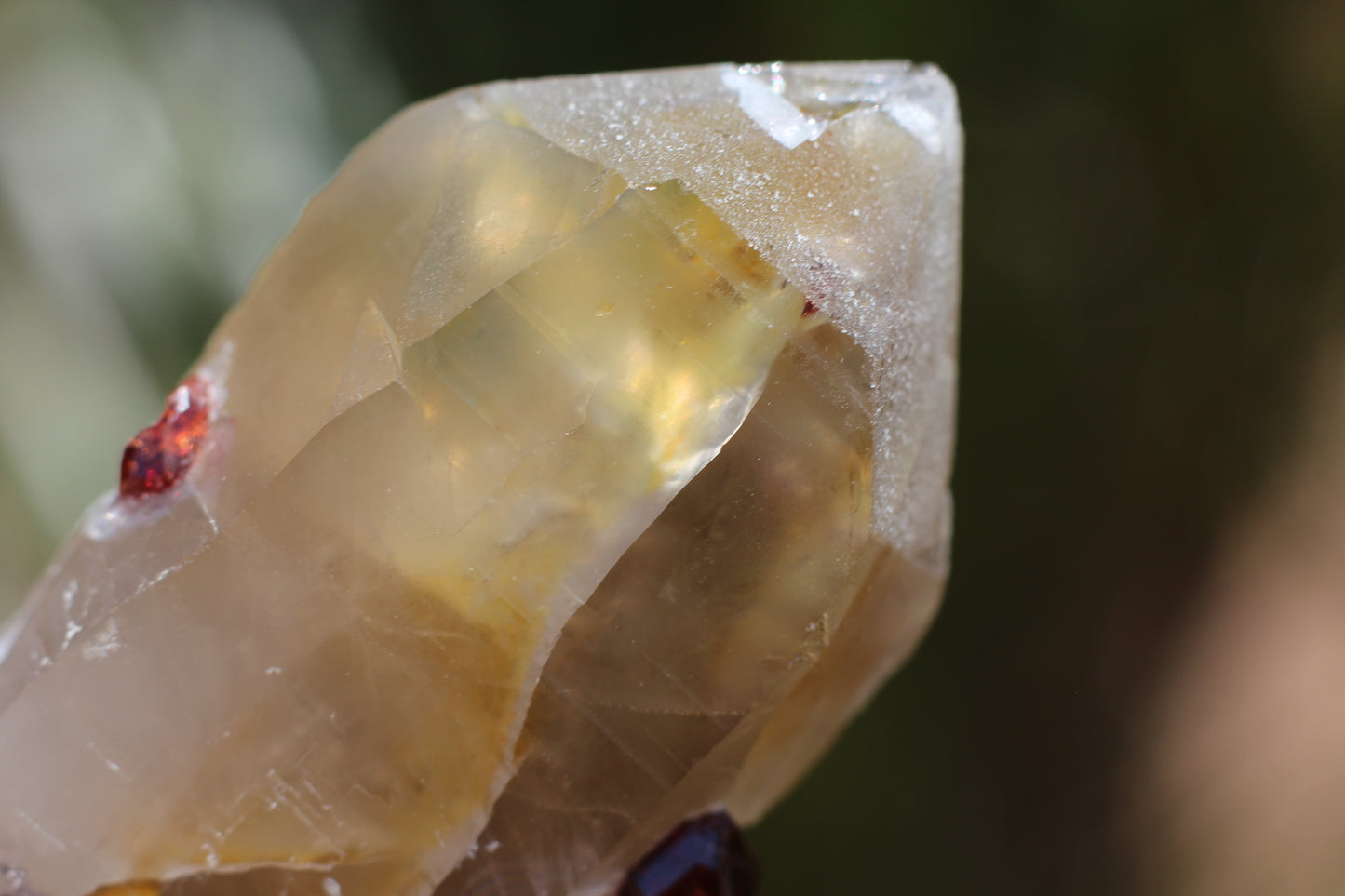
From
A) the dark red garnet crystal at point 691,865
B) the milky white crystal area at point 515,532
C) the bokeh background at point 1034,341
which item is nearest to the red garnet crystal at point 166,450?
the milky white crystal area at point 515,532

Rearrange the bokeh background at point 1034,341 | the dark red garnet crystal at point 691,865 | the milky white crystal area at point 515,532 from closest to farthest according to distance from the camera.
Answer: the milky white crystal area at point 515,532 → the dark red garnet crystal at point 691,865 → the bokeh background at point 1034,341

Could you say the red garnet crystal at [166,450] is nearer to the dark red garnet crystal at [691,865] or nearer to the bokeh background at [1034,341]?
the dark red garnet crystal at [691,865]

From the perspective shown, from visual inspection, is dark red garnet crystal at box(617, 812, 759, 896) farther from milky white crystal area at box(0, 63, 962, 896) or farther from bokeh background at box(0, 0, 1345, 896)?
bokeh background at box(0, 0, 1345, 896)

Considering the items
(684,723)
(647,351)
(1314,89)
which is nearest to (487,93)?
(647,351)

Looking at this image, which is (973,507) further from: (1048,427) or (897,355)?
(897,355)

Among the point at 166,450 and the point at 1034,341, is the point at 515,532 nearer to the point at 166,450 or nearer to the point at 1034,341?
the point at 166,450

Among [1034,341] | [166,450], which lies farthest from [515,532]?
[1034,341]
